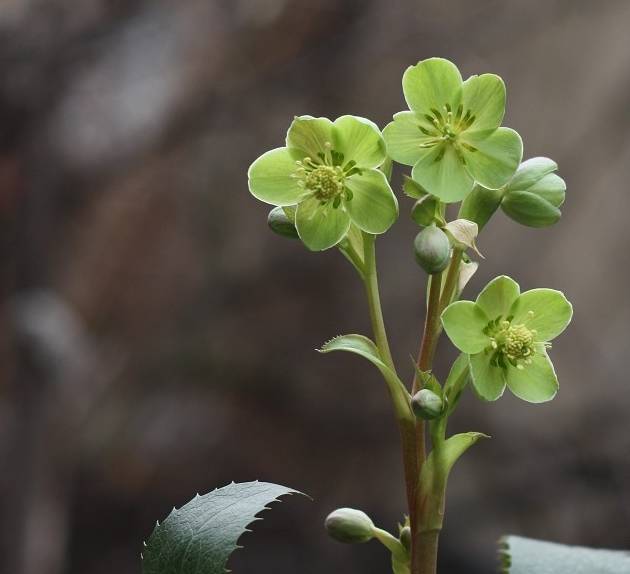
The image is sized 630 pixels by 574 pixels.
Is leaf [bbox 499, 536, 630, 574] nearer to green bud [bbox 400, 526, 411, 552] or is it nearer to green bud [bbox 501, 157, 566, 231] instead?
green bud [bbox 400, 526, 411, 552]

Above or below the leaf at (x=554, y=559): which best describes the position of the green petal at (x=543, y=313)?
above

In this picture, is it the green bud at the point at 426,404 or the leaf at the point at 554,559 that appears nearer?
the green bud at the point at 426,404

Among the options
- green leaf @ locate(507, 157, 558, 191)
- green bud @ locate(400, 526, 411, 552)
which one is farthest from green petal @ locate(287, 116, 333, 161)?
green bud @ locate(400, 526, 411, 552)

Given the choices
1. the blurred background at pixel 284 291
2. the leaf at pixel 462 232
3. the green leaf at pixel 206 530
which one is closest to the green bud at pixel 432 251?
the leaf at pixel 462 232

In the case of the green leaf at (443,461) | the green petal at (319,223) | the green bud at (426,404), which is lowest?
the green leaf at (443,461)

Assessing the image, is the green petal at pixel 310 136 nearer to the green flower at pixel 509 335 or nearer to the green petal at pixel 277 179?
the green petal at pixel 277 179

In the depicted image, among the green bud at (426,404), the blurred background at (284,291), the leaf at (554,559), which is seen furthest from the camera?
the blurred background at (284,291)

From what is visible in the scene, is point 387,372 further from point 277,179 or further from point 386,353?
point 277,179

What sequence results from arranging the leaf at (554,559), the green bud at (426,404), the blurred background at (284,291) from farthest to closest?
1. the blurred background at (284,291)
2. the leaf at (554,559)
3. the green bud at (426,404)

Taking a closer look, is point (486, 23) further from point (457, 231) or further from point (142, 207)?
point (457, 231)

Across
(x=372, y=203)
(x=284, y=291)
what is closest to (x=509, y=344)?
(x=372, y=203)
